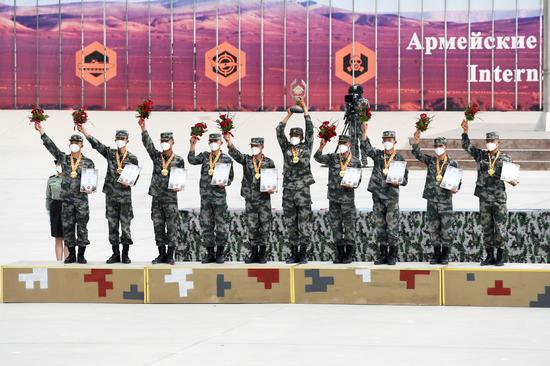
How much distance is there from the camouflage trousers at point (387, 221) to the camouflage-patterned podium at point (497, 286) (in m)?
0.92

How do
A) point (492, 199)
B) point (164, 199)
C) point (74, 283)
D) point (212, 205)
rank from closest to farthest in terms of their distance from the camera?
point (492, 199) → point (74, 283) → point (164, 199) → point (212, 205)

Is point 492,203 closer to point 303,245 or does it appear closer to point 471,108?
point 471,108

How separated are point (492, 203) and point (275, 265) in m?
2.49

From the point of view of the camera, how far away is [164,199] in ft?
55.7

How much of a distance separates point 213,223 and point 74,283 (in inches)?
70.8

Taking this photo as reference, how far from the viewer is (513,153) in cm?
3884

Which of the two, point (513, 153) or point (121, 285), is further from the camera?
point (513, 153)

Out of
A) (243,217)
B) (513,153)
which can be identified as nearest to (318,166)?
(513,153)

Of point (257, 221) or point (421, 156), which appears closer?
point (421, 156)

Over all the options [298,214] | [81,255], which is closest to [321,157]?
[298,214]

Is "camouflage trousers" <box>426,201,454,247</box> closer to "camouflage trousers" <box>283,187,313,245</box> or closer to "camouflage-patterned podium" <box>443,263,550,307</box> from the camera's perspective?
"camouflage-patterned podium" <box>443,263,550,307</box>

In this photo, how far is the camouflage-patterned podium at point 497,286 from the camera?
15656mm

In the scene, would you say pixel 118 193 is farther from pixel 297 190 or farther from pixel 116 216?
pixel 297 190

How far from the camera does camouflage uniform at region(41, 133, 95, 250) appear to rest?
56.0 ft
